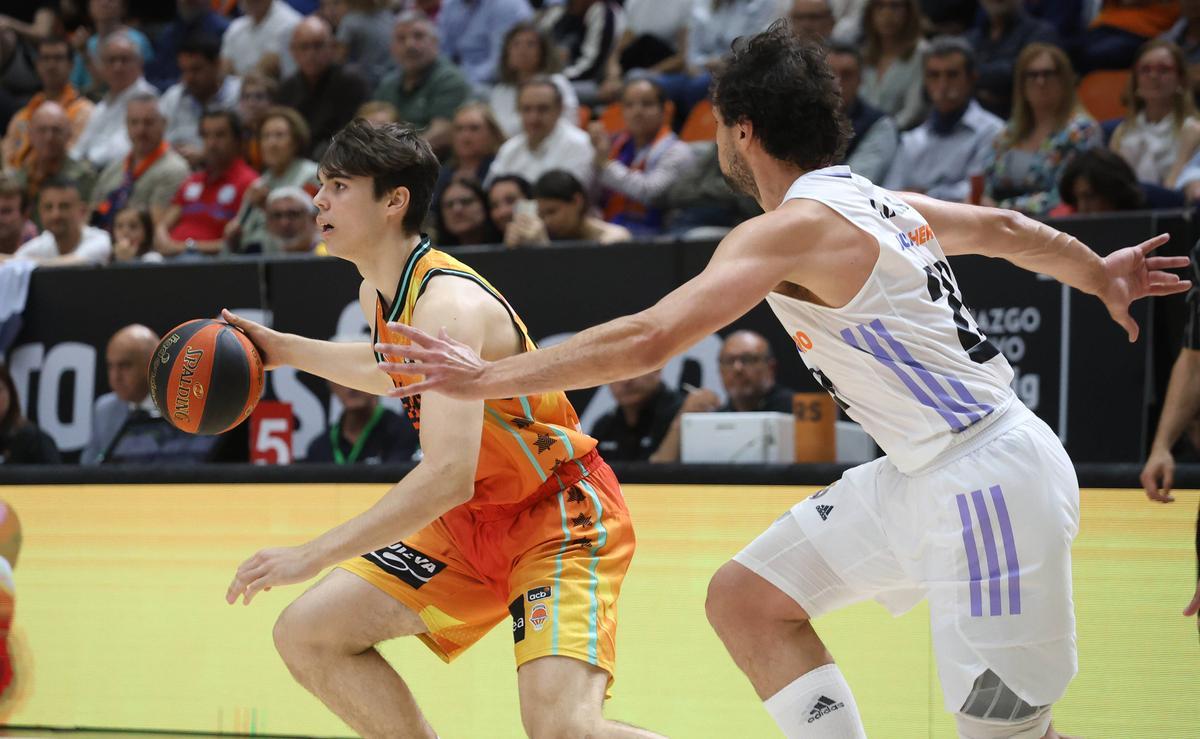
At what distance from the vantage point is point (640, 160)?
28.7 ft

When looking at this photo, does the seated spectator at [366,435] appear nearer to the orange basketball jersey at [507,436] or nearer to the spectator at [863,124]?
the orange basketball jersey at [507,436]

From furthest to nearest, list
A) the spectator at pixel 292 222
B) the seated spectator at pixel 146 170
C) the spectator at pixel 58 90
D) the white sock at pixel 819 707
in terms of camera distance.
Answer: the spectator at pixel 58 90
the seated spectator at pixel 146 170
the spectator at pixel 292 222
the white sock at pixel 819 707

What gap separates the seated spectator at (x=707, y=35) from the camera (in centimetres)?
962

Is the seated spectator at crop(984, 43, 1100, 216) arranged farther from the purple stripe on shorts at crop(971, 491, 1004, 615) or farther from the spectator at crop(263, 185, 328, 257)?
the purple stripe on shorts at crop(971, 491, 1004, 615)

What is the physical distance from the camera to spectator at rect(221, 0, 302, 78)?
37.4ft

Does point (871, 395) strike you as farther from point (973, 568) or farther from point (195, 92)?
point (195, 92)

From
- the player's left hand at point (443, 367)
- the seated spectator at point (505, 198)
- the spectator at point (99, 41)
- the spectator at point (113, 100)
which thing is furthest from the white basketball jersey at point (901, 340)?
the spectator at point (99, 41)

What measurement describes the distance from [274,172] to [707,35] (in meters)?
3.12

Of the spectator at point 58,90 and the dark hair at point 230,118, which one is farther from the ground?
the spectator at point 58,90

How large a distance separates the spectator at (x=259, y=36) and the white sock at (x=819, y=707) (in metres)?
8.78

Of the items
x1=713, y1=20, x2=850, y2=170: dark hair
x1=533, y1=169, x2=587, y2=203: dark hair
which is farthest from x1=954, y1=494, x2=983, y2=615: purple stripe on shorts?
x1=533, y1=169, x2=587, y2=203: dark hair

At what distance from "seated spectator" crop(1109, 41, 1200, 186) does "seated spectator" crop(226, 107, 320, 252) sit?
4.72 m

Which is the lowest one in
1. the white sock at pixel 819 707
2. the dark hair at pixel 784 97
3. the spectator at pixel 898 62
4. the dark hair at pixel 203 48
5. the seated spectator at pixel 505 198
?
the white sock at pixel 819 707

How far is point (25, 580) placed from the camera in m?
6.12
